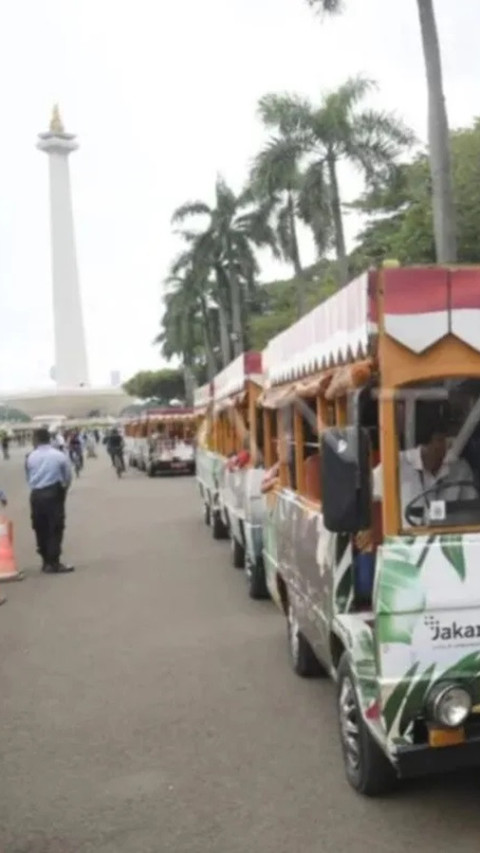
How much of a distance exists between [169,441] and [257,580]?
88.3 ft

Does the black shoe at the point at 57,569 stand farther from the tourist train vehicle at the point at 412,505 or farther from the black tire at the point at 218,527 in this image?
the tourist train vehicle at the point at 412,505

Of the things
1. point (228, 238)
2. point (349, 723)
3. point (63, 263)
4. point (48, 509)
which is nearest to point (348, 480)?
point (349, 723)

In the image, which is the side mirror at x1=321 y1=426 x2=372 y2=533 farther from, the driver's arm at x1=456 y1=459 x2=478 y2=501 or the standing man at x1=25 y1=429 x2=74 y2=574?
the standing man at x1=25 y1=429 x2=74 y2=574

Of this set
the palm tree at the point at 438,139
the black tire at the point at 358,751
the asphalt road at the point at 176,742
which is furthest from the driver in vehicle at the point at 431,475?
the palm tree at the point at 438,139

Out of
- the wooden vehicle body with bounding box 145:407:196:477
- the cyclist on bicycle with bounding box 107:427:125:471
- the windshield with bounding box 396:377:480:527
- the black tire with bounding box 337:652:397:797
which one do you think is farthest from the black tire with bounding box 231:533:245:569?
the cyclist on bicycle with bounding box 107:427:125:471

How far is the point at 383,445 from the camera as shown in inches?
181

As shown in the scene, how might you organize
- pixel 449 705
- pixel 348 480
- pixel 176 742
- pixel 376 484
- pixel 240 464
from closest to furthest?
1. pixel 449 705
2. pixel 348 480
3. pixel 376 484
4. pixel 176 742
5. pixel 240 464

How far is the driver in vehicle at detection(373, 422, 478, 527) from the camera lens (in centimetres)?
463

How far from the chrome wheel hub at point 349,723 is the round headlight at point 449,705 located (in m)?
0.72

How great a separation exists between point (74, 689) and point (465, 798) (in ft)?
11.4

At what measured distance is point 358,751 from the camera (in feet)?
16.9

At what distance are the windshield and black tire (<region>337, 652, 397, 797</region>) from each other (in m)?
0.97

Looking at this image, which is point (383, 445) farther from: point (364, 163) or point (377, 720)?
point (364, 163)

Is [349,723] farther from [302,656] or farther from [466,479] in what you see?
[302,656]
